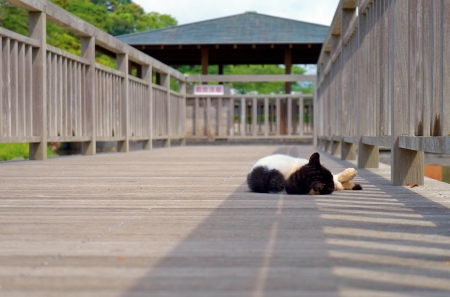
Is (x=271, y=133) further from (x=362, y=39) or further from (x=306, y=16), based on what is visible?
(x=306, y=16)

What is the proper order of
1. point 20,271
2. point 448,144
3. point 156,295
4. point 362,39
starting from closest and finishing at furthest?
point 156,295, point 20,271, point 448,144, point 362,39

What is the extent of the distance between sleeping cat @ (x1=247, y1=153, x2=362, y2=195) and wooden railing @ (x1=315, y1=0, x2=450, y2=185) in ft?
1.51

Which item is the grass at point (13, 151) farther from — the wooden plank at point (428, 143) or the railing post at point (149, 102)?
the wooden plank at point (428, 143)

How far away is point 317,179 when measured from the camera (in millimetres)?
3457

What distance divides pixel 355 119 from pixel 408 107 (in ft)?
8.67

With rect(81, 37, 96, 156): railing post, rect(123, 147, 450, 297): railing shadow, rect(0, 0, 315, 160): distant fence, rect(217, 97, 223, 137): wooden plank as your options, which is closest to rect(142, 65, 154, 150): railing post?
rect(0, 0, 315, 160): distant fence

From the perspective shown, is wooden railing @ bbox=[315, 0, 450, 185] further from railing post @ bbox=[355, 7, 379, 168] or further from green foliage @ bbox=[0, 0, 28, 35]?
green foliage @ bbox=[0, 0, 28, 35]

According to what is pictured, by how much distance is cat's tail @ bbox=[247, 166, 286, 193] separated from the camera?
3.54 meters

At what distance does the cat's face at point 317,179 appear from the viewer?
342cm

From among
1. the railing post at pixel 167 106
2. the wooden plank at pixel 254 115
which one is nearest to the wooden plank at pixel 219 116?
the wooden plank at pixel 254 115

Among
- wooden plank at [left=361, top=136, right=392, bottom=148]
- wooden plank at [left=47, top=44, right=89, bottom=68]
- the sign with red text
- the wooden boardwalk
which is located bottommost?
the wooden boardwalk

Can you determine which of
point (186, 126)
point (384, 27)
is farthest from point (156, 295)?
point (186, 126)

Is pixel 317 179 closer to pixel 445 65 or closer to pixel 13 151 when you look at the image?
pixel 445 65

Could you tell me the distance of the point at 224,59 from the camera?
23.9m
